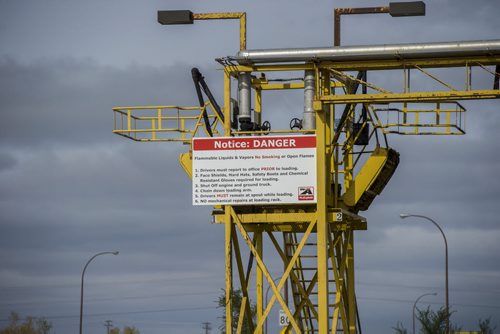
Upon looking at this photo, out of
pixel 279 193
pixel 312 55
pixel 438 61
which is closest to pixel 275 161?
pixel 279 193

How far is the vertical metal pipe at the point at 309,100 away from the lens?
4322 centimetres

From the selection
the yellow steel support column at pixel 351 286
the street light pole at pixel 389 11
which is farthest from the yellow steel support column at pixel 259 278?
the street light pole at pixel 389 11

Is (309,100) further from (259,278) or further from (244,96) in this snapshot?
(259,278)

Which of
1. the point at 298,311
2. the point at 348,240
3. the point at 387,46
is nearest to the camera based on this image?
the point at 387,46

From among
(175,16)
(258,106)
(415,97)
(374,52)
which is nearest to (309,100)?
(374,52)

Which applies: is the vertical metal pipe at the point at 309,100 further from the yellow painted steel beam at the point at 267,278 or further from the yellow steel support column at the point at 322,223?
the yellow painted steel beam at the point at 267,278

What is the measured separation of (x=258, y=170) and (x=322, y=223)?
9.54ft

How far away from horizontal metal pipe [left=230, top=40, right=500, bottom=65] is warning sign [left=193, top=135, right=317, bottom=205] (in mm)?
Result: 2783

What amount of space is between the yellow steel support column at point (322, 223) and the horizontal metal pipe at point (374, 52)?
1.87 m

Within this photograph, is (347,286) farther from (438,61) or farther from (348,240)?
(438,61)

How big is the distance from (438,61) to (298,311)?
Answer: 414 inches

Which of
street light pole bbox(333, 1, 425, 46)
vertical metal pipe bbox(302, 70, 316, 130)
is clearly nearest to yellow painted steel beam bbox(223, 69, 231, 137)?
vertical metal pipe bbox(302, 70, 316, 130)

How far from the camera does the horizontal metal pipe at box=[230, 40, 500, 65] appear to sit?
4119 cm

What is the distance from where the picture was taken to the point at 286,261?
46344mm
